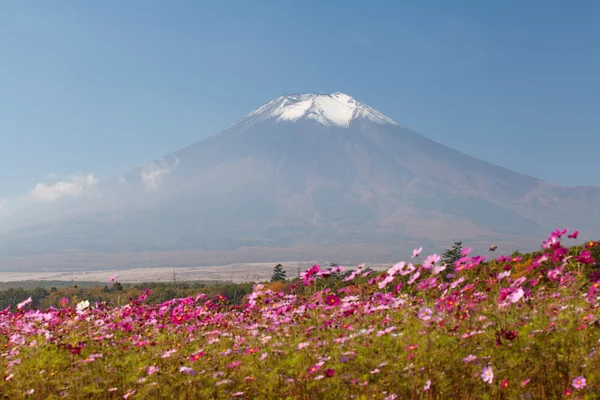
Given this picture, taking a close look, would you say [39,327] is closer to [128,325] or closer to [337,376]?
[128,325]

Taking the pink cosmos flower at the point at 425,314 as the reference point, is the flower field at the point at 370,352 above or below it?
below

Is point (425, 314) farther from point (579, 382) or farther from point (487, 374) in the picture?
point (579, 382)

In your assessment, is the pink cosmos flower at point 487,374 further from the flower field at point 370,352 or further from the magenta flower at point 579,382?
the magenta flower at point 579,382

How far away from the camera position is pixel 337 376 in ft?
20.6

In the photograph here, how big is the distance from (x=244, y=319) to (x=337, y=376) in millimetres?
3946

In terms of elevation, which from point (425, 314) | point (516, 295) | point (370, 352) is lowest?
point (370, 352)

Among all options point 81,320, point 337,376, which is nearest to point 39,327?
point 81,320

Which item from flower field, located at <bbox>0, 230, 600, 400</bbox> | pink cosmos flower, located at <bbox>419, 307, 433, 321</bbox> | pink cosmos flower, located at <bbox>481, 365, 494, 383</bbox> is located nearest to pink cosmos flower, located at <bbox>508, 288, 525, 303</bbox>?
flower field, located at <bbox>0, 230, 600, 400</bbox>

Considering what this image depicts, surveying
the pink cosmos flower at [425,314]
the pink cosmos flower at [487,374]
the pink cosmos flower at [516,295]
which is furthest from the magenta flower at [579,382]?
the pink cosmos flower at [425,314]

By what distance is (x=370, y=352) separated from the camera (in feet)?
22.0

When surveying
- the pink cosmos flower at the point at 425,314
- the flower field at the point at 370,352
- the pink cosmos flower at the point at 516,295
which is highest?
the pink cosmos flower at the point at 516,295

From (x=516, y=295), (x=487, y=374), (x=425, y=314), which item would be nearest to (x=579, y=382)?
(x=487, y=374)

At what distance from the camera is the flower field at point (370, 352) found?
19.5 ft

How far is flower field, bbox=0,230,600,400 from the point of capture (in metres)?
5.94
